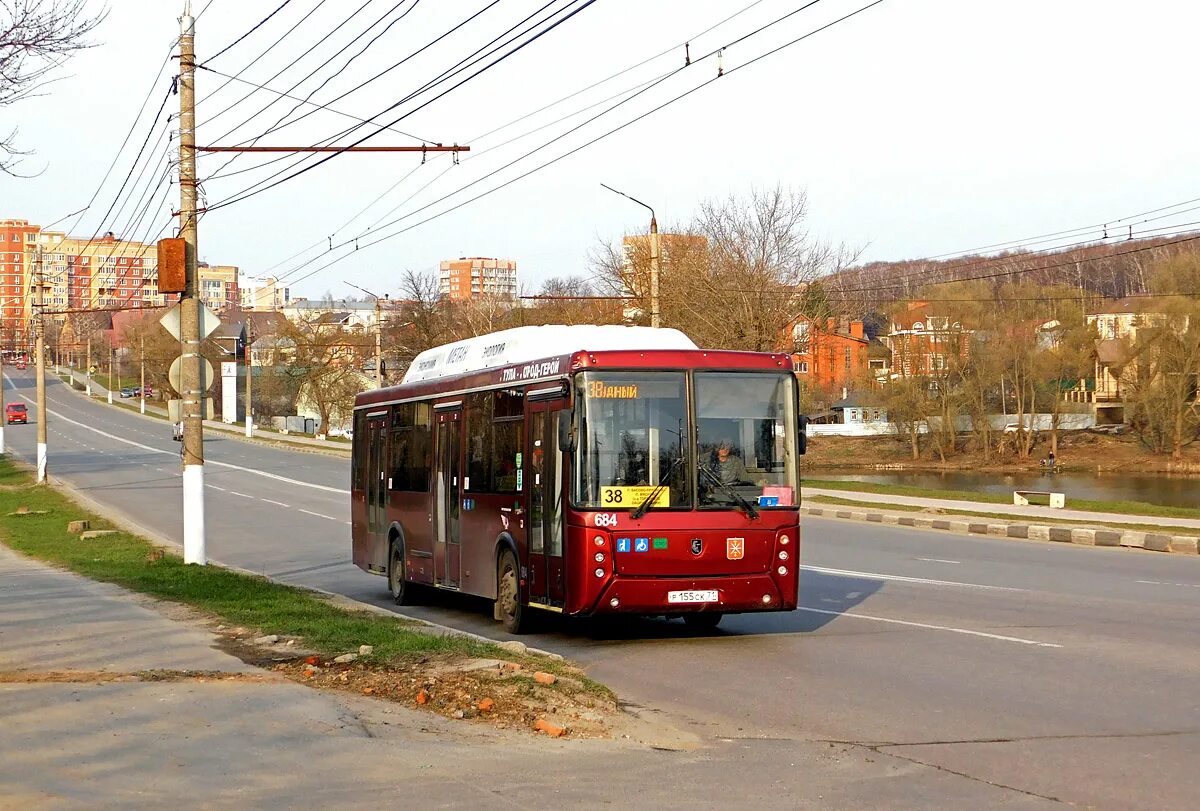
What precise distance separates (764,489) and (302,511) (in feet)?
90.5

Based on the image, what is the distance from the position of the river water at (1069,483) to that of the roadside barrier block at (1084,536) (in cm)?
2897

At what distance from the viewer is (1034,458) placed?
287 feet

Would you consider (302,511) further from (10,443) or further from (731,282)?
(10,443)

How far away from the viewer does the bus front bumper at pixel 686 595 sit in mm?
12578

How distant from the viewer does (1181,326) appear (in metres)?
79.9

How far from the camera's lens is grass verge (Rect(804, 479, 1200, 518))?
1272 inches

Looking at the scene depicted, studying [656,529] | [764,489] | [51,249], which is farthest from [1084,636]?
[51,249]

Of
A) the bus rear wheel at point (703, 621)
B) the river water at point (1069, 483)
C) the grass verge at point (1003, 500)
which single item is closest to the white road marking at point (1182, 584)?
the bus rear wheel at point (703, 621)

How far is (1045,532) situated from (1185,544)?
10.8 feet

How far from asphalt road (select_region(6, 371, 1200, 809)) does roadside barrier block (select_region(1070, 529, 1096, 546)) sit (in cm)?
146

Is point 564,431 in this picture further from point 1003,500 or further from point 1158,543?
point 1003,500

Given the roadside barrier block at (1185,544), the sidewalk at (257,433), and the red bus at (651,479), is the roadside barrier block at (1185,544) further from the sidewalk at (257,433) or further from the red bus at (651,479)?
the sidewalk at (257,433)

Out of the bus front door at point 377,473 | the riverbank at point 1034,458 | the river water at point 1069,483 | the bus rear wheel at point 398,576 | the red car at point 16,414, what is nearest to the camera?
the bus rear wheel at point 398,576

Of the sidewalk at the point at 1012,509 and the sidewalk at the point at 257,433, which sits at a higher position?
the sidewalk at the point at 257,433
